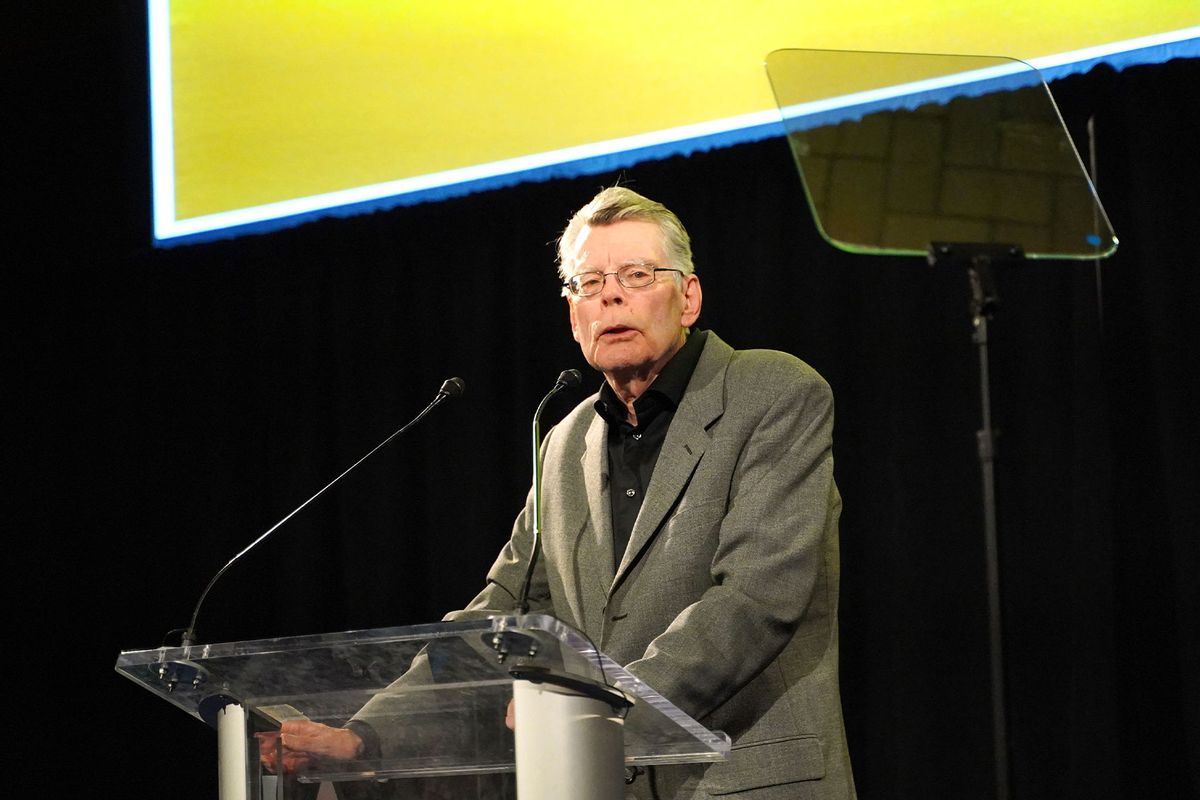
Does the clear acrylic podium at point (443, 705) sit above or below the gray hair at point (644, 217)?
below

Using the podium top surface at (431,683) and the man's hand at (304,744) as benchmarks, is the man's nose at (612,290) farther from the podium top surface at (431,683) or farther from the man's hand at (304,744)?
the man's hand at (304,744)

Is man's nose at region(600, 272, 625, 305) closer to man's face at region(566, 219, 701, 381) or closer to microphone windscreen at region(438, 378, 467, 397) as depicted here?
man's face at region(566, 219, 701, 381)

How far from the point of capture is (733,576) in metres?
2.23

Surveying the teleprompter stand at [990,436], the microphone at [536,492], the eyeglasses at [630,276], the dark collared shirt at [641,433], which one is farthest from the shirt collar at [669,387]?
the teleprompter stand at [990,436]

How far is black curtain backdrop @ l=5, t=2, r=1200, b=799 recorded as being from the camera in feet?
11.1

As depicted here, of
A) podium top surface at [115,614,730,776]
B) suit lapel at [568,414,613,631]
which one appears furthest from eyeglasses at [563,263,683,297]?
podium top surface at [115,614,730,776]

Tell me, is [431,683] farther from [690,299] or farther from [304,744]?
[690,299]

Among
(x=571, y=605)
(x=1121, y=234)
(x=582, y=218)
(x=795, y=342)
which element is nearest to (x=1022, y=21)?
(x=1121, y=234)

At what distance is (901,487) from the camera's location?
→ 3.65 metres

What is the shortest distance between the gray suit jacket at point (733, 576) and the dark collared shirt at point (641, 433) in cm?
3

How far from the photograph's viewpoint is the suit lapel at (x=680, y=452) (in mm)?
2420

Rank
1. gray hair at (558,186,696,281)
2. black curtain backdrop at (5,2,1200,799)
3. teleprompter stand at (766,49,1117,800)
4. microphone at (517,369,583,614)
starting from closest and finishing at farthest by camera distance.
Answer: microphone at (517,369,583,614)
teleprompter stand at (766,49,1117,800)
gray hair at (558,186,696,281)
black curtain backdrop at (5,2,1200,799)

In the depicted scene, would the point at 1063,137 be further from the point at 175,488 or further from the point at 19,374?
the point at 19,374

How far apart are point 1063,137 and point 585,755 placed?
1.17 meters
